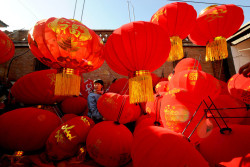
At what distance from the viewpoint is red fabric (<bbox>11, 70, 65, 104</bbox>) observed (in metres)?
2.29

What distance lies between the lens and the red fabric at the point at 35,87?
229 centimetres

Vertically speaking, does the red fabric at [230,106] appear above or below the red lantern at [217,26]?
below

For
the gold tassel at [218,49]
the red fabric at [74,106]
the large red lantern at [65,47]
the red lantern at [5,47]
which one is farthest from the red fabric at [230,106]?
the red lantern at [5,47]

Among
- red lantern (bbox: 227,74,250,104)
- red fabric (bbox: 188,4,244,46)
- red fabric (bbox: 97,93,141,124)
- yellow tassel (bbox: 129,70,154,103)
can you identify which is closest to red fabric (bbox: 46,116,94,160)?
red fabric (bbox: 97,93,141,124)

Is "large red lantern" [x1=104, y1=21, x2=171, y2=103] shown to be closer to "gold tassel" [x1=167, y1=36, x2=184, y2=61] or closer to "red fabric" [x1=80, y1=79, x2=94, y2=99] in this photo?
"gold tassel" [x1=167, y1=36, x2=184, y2=61]

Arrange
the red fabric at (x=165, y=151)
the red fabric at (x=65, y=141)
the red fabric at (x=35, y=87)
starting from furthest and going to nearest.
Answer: the red fabric at (x=35, y=87) < the red fabric at (x=65, y=141) < the red fabric at (x=165, y=151)

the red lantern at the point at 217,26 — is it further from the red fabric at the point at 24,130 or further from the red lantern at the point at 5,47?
the red lantern at the point at 5,47

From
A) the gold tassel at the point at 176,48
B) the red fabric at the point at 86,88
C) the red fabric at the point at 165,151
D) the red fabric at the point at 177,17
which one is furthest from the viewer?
the red fabric at the point at 86,88

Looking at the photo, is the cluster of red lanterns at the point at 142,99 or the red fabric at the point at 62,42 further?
the red fabric at the point at 62,42

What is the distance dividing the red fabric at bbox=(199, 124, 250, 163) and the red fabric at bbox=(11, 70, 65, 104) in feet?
8.62

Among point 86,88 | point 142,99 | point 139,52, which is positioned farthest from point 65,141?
point 86,88

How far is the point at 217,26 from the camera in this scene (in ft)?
5.71

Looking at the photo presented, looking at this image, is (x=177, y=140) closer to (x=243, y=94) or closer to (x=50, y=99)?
(x=243, y=94)

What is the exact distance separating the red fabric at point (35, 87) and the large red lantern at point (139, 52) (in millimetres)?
1815
